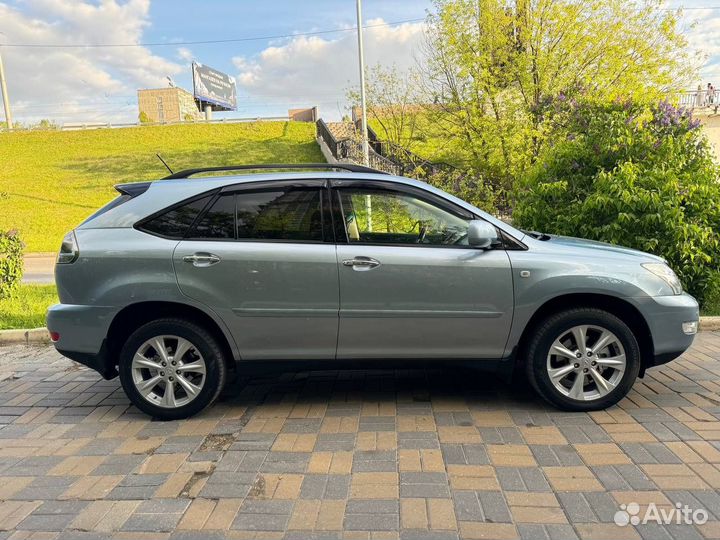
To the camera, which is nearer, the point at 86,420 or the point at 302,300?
the point at 302,300

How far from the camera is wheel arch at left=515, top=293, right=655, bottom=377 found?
3586 mm

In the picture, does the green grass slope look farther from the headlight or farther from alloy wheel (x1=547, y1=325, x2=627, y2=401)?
the headlight

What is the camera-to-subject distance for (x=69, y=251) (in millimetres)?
3549

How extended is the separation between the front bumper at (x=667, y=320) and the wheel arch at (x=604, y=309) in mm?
47

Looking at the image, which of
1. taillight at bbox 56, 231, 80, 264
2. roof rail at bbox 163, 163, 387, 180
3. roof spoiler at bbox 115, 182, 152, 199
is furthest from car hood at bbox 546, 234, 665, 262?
taillight at bbox 56, 231, 80, 264

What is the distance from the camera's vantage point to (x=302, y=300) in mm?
3504

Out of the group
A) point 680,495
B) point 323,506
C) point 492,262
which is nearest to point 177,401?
point 323,506

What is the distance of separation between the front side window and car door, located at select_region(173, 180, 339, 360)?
0.74ft

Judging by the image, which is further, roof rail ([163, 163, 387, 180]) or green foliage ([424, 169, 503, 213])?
green foliage ([424, 169, 503, 213])

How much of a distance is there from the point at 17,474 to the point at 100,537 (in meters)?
1.04

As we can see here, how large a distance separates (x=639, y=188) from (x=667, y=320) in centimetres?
249

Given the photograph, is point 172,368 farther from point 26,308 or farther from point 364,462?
point 26,308

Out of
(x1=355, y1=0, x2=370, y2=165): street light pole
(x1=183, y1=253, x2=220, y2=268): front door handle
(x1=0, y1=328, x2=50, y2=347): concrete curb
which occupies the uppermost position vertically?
(x1=355, y1=0, x2=370, y2=165): street light pole

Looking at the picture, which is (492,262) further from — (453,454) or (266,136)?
(266,136)
